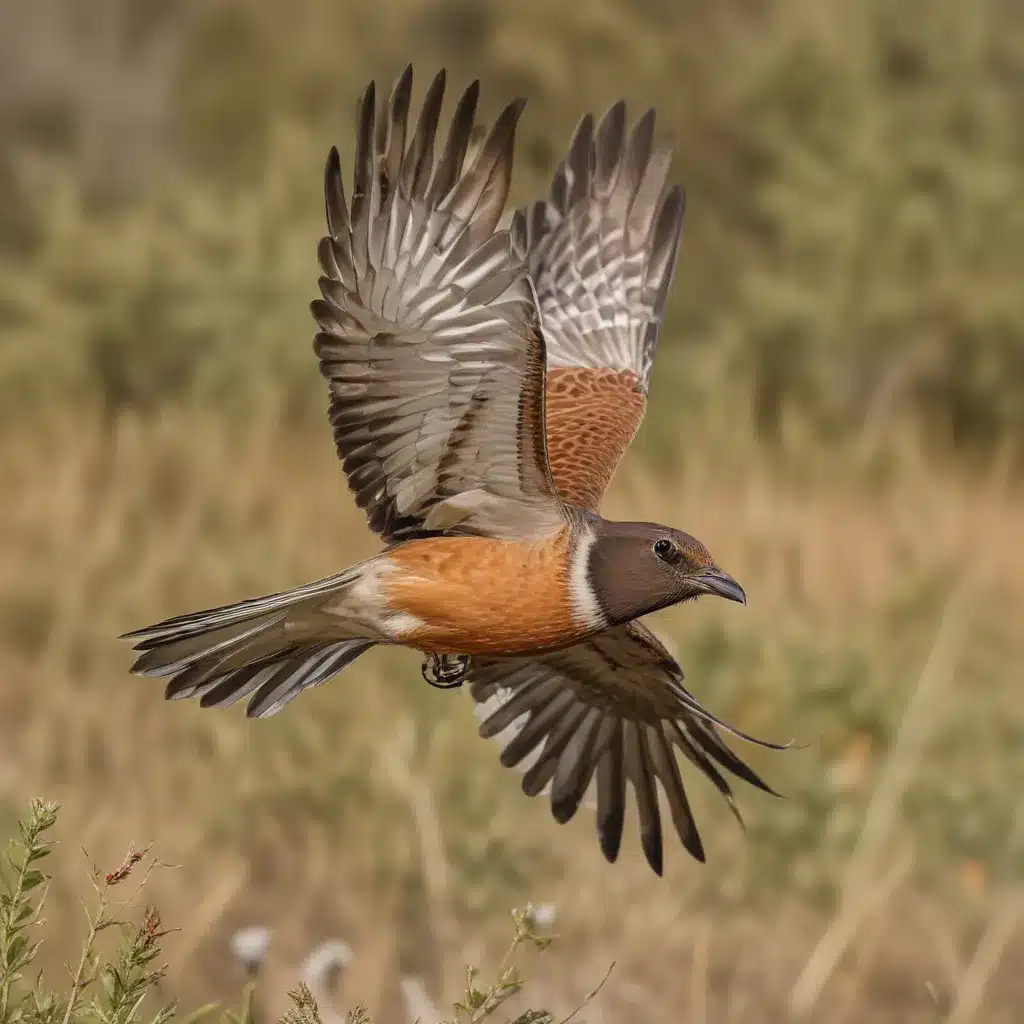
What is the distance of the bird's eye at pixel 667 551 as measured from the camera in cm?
432

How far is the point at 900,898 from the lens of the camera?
6.20 m

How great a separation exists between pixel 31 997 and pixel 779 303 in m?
10.2

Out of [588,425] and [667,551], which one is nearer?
[667,551]

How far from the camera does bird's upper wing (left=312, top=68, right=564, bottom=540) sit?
386 centimetres

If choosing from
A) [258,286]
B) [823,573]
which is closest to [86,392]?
[258,286]

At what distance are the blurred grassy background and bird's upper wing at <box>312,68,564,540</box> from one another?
1416 mm

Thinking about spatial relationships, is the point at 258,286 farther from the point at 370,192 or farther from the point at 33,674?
the point at 370,192

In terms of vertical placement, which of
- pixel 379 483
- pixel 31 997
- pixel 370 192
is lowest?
pixel 31 997

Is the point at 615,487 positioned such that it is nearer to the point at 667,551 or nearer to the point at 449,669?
the point at 449,669

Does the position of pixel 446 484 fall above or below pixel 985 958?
above

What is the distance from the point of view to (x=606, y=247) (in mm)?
6113

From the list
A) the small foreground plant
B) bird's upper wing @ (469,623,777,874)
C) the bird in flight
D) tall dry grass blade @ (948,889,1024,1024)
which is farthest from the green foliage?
the small foreground plant

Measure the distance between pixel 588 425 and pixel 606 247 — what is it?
3.63ft

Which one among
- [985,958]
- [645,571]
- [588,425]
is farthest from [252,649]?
[985,958]
